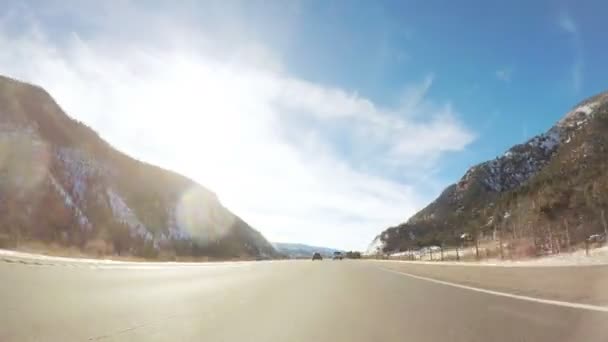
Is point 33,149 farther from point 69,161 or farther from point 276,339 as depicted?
point 276,339

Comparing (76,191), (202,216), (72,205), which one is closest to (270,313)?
(72,205)

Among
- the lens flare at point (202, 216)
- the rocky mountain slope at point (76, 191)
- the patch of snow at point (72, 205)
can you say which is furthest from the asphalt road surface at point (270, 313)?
the lens flare at point (202, 216)

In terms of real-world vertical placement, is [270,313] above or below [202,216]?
below

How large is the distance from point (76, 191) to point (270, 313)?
226ft

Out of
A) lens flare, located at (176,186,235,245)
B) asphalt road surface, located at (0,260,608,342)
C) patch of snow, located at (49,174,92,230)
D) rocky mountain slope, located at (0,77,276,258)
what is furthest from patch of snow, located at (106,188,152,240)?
asphalt road surface, located at (0,260,608,342)

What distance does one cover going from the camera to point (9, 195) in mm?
55906

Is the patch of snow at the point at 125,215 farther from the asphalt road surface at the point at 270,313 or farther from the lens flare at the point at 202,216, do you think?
the asphalt road surface at the point at 270,313

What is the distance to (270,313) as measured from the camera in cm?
841

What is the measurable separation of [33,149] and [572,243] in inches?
2412

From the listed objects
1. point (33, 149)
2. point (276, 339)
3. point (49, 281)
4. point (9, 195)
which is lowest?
point (276, 339)

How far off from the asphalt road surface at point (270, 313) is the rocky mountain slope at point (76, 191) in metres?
33.1

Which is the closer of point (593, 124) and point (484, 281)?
point (484, 281)

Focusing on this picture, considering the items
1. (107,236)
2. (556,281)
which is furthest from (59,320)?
(107,236)

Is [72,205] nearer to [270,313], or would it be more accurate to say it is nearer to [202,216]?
[202,216]
